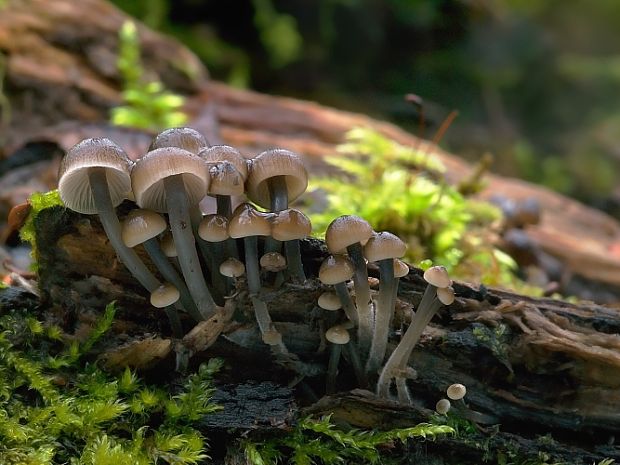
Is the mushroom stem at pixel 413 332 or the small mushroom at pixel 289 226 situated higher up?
the small mushroom at pixel 289 226

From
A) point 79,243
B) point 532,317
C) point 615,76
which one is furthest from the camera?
point 615,76

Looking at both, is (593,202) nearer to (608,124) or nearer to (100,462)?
(608,124)

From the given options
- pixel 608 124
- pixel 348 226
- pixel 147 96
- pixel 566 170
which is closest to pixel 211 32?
pixel 147 96

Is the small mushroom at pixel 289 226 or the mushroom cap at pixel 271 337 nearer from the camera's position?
the small mushroom at pixel 289 226

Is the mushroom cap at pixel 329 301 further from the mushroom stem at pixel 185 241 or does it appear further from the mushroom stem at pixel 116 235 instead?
the mushroom stem at pixel 116 235

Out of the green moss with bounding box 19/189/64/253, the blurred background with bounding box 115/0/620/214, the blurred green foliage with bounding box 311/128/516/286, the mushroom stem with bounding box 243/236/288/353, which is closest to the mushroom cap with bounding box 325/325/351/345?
the mushroom stem with bounding box 243/236/288/353

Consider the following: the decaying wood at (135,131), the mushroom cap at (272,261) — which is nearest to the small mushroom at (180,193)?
the mushroom cap at (272,261)

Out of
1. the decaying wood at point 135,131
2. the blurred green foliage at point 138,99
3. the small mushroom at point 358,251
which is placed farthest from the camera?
the blurred green foliage at point 138,99
